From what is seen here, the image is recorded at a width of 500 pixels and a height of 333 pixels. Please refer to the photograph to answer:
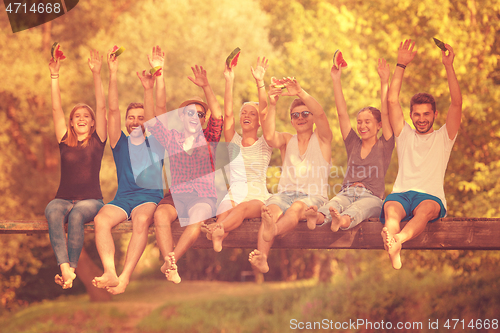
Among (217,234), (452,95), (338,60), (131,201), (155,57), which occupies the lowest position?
(217,234)

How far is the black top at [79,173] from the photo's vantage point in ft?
18.2

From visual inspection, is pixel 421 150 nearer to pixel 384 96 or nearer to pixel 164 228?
pixel 384 96

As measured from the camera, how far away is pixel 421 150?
5328mm

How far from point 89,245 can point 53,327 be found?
8.81ft

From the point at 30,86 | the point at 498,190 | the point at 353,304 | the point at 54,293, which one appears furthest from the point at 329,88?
the point at 54,293

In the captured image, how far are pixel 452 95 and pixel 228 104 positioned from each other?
240 centimetres

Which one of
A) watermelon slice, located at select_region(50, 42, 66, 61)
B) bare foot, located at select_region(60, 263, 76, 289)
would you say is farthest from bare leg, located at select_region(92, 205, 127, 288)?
watermelon slice, located at select_region(50, 42, 66, 61)

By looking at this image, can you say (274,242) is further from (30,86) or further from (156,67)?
(30,86)

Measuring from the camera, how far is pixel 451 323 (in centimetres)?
1112

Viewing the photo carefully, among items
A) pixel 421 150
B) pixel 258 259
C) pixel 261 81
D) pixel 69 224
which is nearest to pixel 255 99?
pixel 261 81

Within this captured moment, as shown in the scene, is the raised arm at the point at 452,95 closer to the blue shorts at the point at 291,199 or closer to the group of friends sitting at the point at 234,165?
the group of friends sitting at the point at 234,165

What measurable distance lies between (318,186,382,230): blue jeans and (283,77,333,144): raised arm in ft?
2.12

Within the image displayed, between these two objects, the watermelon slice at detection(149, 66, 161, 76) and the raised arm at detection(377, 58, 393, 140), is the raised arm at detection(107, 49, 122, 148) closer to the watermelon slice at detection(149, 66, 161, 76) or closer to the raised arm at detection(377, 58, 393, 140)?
the watermelon slice at detection(149, 66, 161, 76)

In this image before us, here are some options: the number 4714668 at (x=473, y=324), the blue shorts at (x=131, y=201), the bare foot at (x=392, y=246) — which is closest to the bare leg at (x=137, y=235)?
the blue shorts at (x=131, y=201)
